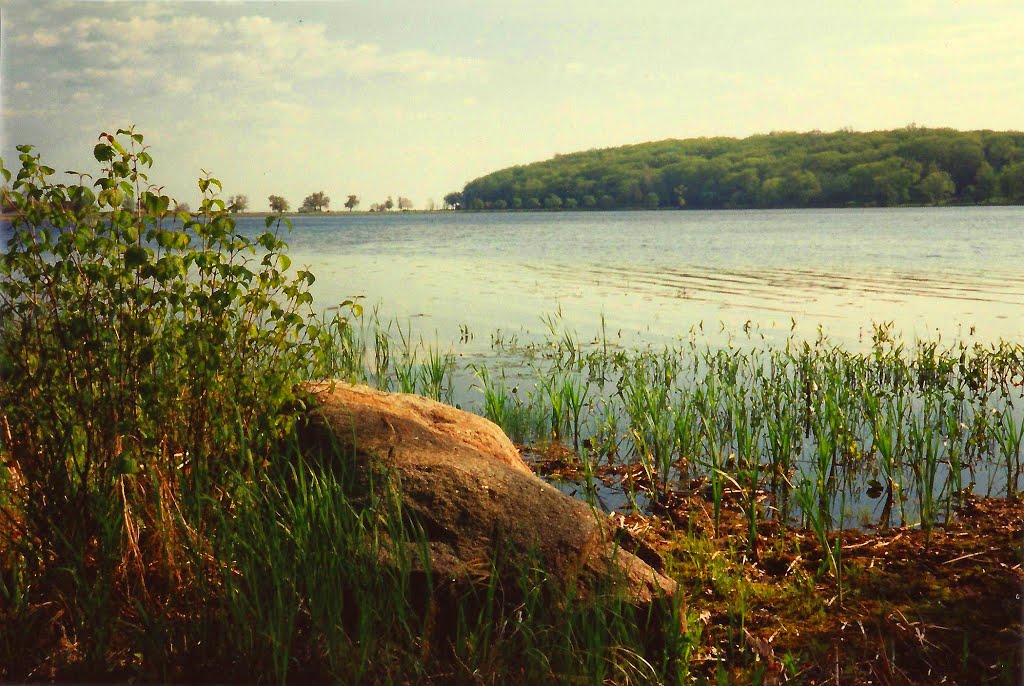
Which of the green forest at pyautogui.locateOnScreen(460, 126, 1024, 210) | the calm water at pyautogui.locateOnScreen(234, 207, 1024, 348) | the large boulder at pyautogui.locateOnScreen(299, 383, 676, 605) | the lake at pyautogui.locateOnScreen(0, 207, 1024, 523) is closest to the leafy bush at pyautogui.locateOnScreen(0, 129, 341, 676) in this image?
the large boulder at pyautogui.locateOnScreen(299, 383, 676, 605)

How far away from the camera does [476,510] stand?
3.77 m

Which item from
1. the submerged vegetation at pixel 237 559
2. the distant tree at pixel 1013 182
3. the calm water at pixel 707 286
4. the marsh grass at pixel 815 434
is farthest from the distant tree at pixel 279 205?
the distant tree at pixel 1013 182

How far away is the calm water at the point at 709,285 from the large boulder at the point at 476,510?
24.5ft

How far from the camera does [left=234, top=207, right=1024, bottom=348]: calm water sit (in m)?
13.0

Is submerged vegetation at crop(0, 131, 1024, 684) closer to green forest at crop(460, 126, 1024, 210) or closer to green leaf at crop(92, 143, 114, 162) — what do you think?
green leaf at crop(92, 143, 114, 162)

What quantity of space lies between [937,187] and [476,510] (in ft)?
215

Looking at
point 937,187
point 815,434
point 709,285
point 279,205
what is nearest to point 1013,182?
point 937,187

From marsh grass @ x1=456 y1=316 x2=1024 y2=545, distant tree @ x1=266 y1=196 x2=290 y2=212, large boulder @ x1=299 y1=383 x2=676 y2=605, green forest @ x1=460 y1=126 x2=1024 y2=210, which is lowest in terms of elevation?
marsh grass @ x1=456 y1=316 x2=1024 y2=545

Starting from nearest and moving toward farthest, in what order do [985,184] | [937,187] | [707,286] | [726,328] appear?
[726,328]
[707,286]
[985,184]
[937,187]

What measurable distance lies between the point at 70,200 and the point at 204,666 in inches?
80.8

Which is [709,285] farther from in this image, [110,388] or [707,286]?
[110,388]

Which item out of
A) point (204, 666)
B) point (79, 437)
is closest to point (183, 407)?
point (79, 437)

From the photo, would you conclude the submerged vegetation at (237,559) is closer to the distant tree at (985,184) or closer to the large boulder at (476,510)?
the large boulder at (476,510)

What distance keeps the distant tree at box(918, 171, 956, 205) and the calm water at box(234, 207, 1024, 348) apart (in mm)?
27998
